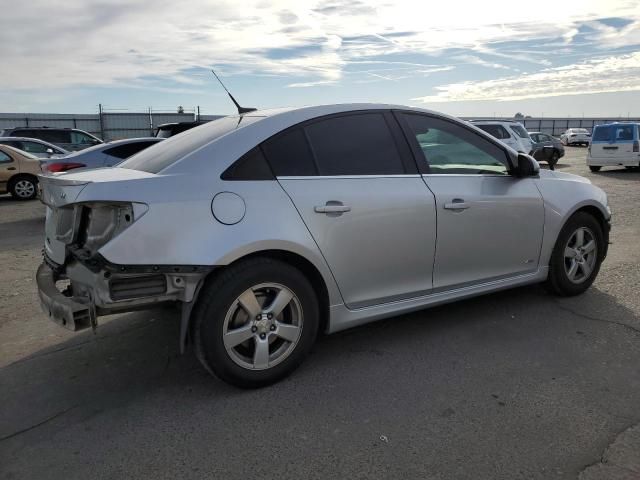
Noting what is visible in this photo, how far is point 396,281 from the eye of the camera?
12.4 ft

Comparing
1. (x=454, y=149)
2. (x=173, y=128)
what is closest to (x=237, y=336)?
(x=454, y=149)

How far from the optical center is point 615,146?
17.8m

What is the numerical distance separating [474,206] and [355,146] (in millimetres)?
1022

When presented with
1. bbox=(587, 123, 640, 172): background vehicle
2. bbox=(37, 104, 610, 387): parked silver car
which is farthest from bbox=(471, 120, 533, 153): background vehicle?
bbox=(37, 104, 610, 387): parked silver car

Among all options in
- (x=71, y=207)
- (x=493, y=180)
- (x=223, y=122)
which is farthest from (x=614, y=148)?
(x=71, y=207)

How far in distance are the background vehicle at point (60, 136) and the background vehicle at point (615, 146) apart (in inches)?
634

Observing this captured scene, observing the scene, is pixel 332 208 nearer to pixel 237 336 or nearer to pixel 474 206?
pixel 237 336

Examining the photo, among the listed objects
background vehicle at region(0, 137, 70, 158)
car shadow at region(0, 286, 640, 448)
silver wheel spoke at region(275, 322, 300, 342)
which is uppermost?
background vehicle at region(0, 137, 70, 158)

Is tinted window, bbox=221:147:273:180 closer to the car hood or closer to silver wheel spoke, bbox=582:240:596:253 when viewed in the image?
the car hood

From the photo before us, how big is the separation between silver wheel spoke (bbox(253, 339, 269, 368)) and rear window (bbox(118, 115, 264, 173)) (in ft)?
3.89

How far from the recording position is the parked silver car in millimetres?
3018

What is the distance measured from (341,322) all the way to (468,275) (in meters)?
1.14

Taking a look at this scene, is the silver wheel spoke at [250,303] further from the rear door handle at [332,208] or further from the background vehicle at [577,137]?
the background vehicle at [577,137]

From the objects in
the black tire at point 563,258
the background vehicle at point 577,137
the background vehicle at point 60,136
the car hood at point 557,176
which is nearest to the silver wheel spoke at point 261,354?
the black tire at point 563,258
